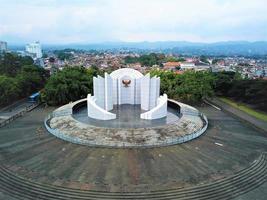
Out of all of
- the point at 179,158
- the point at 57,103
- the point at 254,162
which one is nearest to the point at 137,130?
the point at 179,158

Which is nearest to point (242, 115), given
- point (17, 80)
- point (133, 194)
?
point (133, 194)

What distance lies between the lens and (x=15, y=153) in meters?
20.9

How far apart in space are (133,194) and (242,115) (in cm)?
2269

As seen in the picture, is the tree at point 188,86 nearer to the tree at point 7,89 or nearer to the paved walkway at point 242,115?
the paved walkway at point 242,115

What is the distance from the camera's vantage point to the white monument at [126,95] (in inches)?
1099

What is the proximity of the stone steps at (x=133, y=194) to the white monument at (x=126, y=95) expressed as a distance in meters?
11.5

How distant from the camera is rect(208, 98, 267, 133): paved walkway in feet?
95.2

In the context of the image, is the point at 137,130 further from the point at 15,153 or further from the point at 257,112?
the point at 257,112

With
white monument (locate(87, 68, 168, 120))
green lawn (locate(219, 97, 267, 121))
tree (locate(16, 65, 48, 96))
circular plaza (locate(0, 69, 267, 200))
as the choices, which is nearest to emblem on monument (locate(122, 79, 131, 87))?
white monument (locate(87, 68, 168, 120))

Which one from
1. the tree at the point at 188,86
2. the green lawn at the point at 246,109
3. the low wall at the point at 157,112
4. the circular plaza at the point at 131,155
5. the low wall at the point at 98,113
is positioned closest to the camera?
the circular plaza at the point at 131,155

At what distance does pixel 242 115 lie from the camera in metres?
33.5

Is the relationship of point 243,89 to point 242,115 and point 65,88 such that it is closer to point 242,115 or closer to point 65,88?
point 242,115

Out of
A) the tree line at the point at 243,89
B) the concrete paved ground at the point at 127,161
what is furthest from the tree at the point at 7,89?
the tree line at the point at 243,89

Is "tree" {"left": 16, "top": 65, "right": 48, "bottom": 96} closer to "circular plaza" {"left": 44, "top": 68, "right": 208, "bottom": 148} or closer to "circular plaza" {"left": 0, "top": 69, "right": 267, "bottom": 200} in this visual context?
"circular plaza" {"left": 44, "top": 68, "right": 208, "bottom": 148}
